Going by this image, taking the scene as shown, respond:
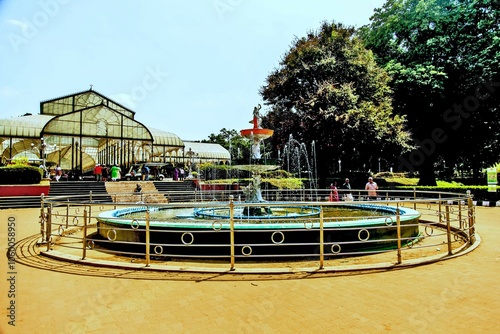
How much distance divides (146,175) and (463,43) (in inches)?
1031

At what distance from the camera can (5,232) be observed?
9.62 m

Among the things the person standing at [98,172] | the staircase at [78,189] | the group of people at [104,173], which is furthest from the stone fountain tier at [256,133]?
the person standing at [98,172]

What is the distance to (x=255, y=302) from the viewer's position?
4.13 meters

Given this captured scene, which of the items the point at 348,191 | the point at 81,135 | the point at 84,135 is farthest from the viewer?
the point at 84,135

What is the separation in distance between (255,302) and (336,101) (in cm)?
2073

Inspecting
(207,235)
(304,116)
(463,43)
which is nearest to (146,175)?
(304,116)

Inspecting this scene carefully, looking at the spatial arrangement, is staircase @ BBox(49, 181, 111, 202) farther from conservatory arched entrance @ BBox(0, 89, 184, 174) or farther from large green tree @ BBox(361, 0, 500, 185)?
large green tree @ BBox(361, 0, 500, 185)

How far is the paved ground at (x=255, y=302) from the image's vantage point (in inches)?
138

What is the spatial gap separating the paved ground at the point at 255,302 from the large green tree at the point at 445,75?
70.0 ft

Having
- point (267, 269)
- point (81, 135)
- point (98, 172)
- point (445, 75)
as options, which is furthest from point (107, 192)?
point (445, 75)

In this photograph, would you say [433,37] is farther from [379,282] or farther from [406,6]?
[379,282]

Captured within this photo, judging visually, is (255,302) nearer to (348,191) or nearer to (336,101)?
(348,191)

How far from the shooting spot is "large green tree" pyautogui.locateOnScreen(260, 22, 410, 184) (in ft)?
74.4

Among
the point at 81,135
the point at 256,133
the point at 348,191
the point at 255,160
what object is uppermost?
the point at 81,135
